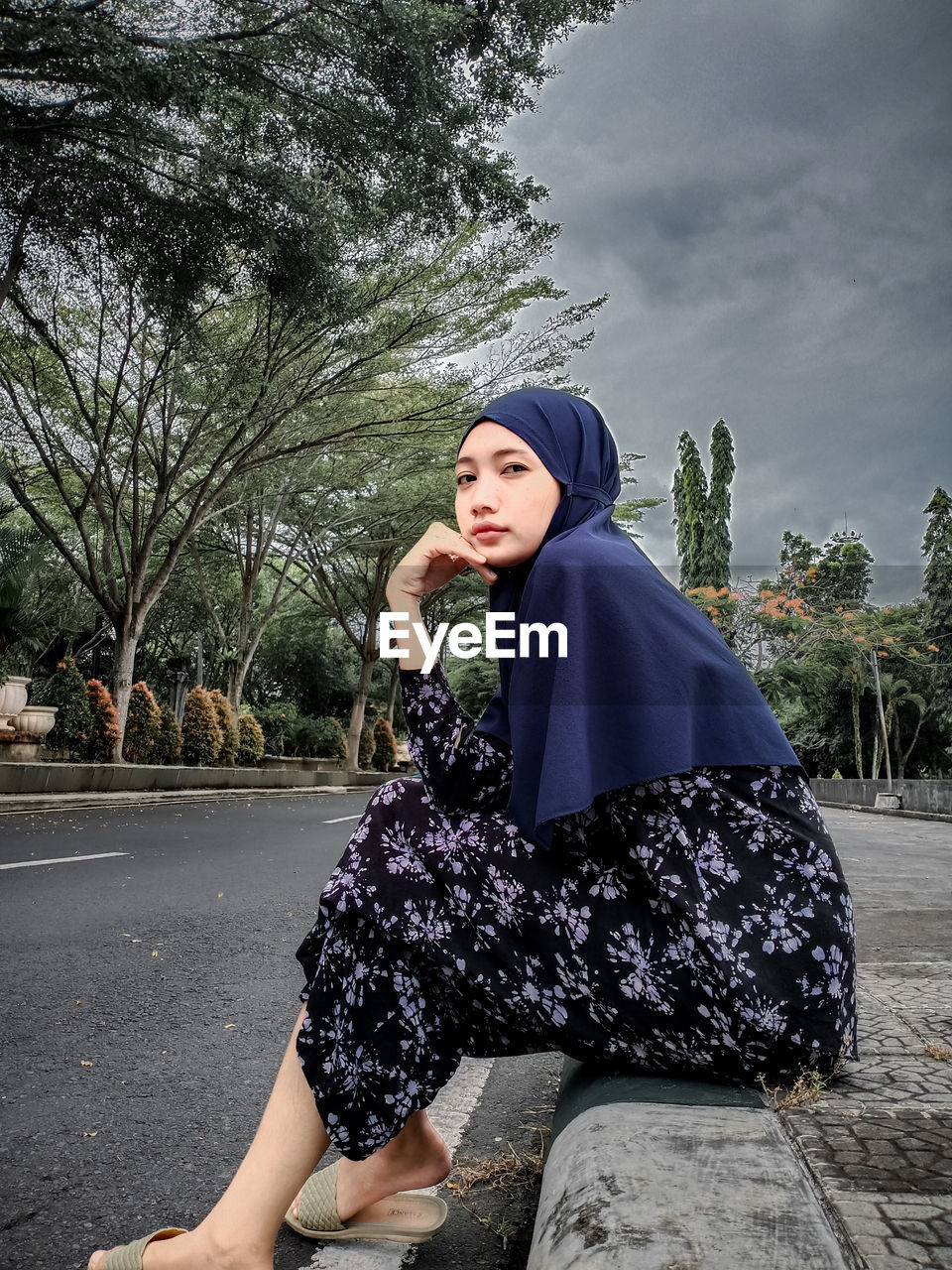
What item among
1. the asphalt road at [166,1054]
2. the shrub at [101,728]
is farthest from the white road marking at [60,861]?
the shrub at [101,728]

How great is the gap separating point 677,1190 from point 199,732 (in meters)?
17.9

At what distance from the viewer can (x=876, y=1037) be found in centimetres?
202

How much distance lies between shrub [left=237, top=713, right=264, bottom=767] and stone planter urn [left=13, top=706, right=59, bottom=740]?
616 centimetres

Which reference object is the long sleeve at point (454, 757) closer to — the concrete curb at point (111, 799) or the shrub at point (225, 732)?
the concrete curb at point (111, 799)

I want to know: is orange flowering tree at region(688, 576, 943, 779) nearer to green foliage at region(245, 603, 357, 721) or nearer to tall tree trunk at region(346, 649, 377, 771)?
tall tree trunk at region(346, 649, 377, 771)

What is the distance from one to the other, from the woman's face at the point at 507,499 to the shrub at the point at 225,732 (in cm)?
1782

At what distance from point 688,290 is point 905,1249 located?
1330 centimetres

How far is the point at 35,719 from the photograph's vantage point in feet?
49.7

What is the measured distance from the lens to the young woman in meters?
1.40

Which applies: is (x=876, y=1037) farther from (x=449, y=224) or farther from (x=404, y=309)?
(x=404, y=309)

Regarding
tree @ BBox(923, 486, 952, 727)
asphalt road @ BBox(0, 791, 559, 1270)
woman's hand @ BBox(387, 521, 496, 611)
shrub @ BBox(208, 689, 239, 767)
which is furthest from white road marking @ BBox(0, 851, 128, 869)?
tree @ BBox(923, 486, 952, 727)

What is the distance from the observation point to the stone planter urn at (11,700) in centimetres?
1505

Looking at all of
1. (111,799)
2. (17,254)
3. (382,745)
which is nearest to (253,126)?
(17,254)

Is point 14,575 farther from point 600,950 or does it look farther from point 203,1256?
point 600,950
